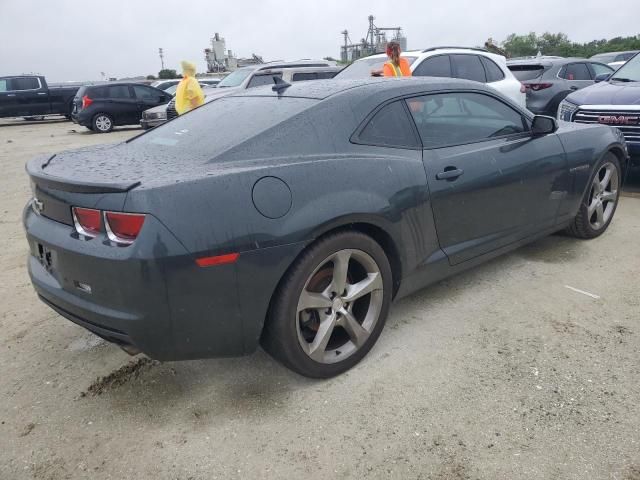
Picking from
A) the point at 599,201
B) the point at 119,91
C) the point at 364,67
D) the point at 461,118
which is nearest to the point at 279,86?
the point at 461,118

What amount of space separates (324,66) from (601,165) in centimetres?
952

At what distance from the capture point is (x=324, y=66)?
12.8m

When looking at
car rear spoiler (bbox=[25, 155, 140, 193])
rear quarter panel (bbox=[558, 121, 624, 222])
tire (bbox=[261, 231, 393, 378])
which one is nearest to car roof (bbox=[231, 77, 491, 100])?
tire (bbox=[261, 231, 393, 378])

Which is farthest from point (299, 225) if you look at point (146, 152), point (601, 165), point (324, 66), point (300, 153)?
point (324, 66)

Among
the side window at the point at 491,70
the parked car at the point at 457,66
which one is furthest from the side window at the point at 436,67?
the side window at the point at 491,70

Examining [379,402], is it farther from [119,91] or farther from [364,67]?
[119,91]

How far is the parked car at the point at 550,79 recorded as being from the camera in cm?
909

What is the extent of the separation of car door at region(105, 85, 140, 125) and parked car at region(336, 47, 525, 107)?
32.1ft

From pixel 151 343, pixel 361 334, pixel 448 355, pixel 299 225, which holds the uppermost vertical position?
pixel 299 225

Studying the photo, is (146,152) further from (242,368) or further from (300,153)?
(242,368)

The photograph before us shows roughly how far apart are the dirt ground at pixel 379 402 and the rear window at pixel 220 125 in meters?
1.17

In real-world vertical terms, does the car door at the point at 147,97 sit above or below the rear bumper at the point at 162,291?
below

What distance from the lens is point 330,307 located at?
8.52 ft

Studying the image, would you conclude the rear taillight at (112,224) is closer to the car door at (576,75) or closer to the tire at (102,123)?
the car door at (576,75)
